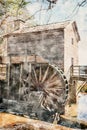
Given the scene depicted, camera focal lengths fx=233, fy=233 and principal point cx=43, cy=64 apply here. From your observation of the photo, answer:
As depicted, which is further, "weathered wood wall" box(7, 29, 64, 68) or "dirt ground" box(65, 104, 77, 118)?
"weathered wood wall" box(7, 29, 64, 68)

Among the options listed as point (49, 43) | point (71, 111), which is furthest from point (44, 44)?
point (71, 111)

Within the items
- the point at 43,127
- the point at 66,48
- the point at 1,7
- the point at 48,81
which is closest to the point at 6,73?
the point at 48,81

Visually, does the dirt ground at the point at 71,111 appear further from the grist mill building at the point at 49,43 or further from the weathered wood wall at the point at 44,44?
the weathered wood wall at the point at 44,44

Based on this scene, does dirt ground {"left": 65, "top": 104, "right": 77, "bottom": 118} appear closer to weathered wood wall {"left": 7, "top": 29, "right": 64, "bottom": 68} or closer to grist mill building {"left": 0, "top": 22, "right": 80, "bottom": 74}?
grist mill building {"left": 0, "top": 22, "right": 80, "bottom": 74}

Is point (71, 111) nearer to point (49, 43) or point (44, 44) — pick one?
point (49, 43)

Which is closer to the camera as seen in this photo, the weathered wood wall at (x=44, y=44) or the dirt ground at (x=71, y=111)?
the dirt ground at (x=71, y=111)

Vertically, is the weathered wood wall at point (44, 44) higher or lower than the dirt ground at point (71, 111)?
higher

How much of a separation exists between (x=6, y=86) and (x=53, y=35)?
5.74m

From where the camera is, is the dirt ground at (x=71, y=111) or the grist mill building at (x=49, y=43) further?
the grist mill building at (x=49, y=43)

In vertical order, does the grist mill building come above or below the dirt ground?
above

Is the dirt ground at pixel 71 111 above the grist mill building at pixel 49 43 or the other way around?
the other way around

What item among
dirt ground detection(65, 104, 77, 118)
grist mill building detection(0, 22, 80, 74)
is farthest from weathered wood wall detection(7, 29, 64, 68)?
dirt ground detection(65, 104, 77, 118)

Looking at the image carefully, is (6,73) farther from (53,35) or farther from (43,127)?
(43,127)

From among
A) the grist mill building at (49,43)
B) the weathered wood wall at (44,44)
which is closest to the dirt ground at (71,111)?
the grist mill building at (49,43)
